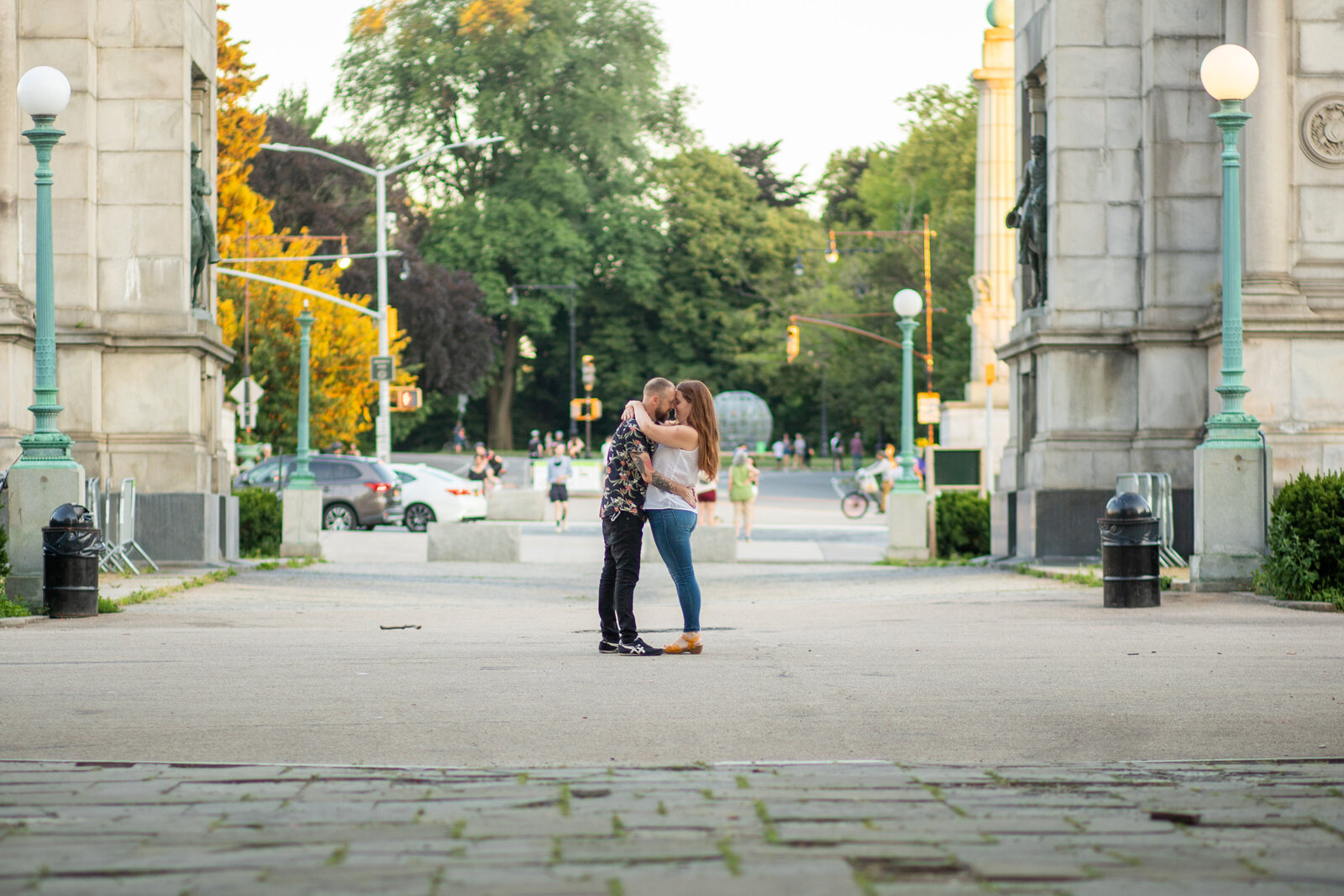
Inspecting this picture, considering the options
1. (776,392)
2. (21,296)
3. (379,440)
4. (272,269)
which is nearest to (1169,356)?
(21,296)

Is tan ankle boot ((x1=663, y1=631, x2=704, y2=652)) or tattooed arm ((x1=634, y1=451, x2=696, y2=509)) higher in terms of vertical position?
tattooed arm ((x1=634, y1=451, x2=696, y2=509))

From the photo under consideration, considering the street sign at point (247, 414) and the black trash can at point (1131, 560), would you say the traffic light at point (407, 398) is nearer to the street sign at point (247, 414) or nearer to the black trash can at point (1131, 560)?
the street sign at point (247, 414)

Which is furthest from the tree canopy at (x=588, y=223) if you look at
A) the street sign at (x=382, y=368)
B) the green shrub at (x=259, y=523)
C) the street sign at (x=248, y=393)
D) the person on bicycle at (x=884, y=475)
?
the green shrub at (x=259, y=523)

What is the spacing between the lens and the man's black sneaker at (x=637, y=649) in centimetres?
1048

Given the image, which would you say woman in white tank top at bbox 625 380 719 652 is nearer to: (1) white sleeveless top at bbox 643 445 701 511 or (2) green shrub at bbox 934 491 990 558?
(1) white sleeveless top at bbox 643 445 701 511

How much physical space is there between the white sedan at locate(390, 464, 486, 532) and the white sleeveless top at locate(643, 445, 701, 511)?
1062 inches

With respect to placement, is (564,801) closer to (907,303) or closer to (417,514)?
(907,303)

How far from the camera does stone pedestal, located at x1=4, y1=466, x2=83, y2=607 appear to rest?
1391 cm

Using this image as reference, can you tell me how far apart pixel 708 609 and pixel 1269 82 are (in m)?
8.02

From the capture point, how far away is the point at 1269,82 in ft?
59.2

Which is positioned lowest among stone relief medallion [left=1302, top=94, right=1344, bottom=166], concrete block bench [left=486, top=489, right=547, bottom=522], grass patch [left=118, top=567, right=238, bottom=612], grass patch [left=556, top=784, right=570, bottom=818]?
grass patch [left=118, top=567, right=238, bottom=612]

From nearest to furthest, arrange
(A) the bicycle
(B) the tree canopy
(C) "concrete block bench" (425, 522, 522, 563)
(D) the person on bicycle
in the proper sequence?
(C) "concrete block bench" (425, 522, 522, 563)
(A) the bicycle
(D) the person on bicycle
(B) the tree canopy

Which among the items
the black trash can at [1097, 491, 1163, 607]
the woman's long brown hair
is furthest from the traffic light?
the woman's long brown hair

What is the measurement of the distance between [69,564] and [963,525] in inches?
600
